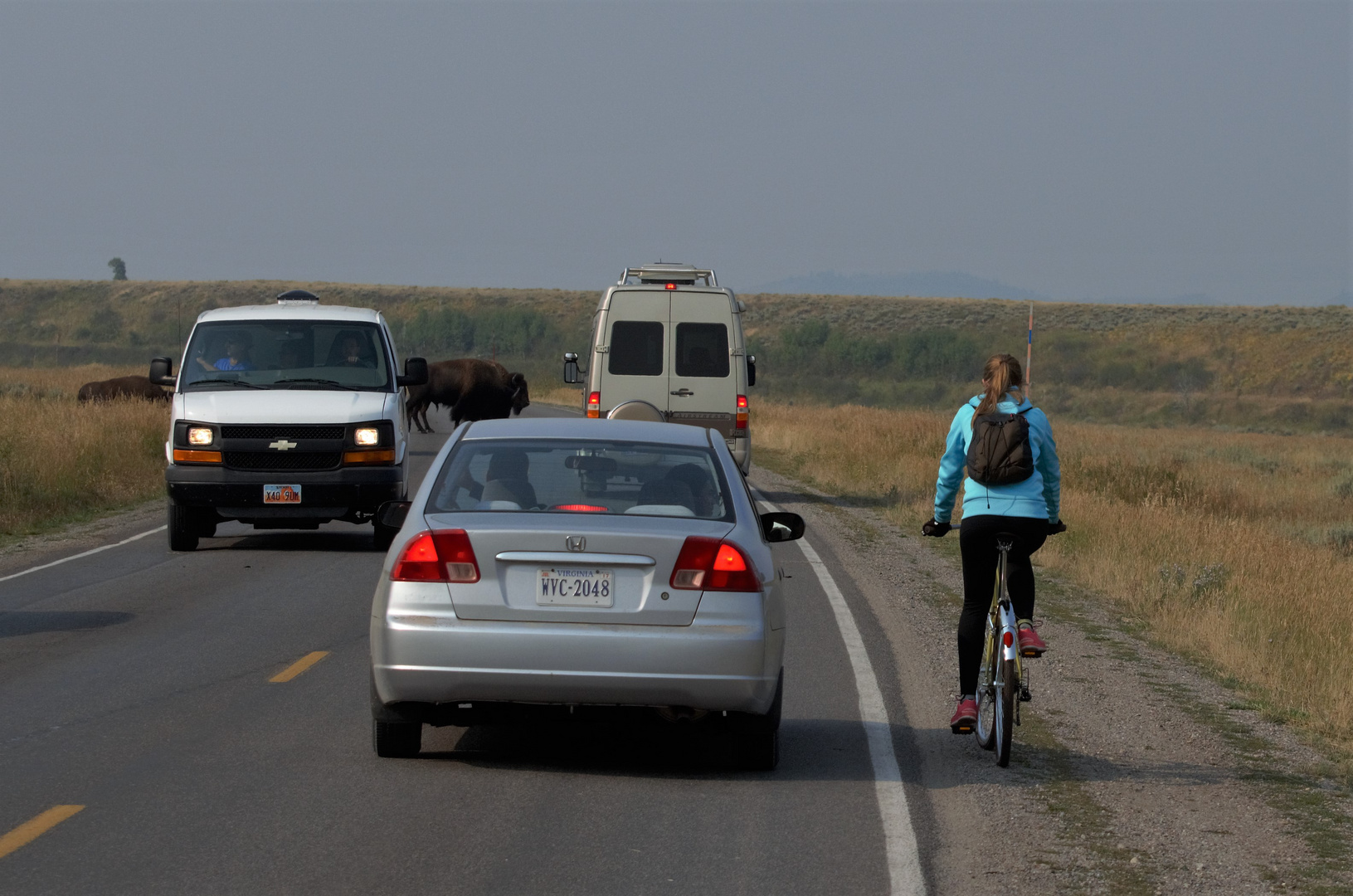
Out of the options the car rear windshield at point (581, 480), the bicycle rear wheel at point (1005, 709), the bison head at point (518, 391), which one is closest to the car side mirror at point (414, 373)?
the car rear windshield at point (581, 480)

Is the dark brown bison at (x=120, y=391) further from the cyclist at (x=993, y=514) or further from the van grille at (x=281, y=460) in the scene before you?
the cyclist at (x=993, y=514)

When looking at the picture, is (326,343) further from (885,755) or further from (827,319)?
(827,319)

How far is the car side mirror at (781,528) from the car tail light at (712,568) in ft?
2.98

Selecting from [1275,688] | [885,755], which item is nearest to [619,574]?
[885,755]

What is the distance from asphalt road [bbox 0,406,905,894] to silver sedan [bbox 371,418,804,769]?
0.40 m

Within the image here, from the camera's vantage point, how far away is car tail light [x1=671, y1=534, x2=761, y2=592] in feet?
22.8

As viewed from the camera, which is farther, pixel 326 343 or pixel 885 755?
pixel 326 343

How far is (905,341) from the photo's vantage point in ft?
350

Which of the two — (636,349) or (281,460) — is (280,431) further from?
(636,349)

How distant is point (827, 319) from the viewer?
132 meters

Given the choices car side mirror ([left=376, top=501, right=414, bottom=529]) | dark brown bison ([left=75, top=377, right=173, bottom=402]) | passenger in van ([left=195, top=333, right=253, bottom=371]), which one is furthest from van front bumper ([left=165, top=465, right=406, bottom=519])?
dark brown bison ([left=75, top=377, right=173, bottom=402])

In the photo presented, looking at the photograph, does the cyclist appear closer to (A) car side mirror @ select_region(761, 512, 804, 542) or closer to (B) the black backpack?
(B) the black backpack

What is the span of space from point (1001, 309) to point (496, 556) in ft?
413

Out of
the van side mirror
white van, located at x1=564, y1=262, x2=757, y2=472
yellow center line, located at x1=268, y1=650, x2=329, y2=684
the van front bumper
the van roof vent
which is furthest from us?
the van side mirror
